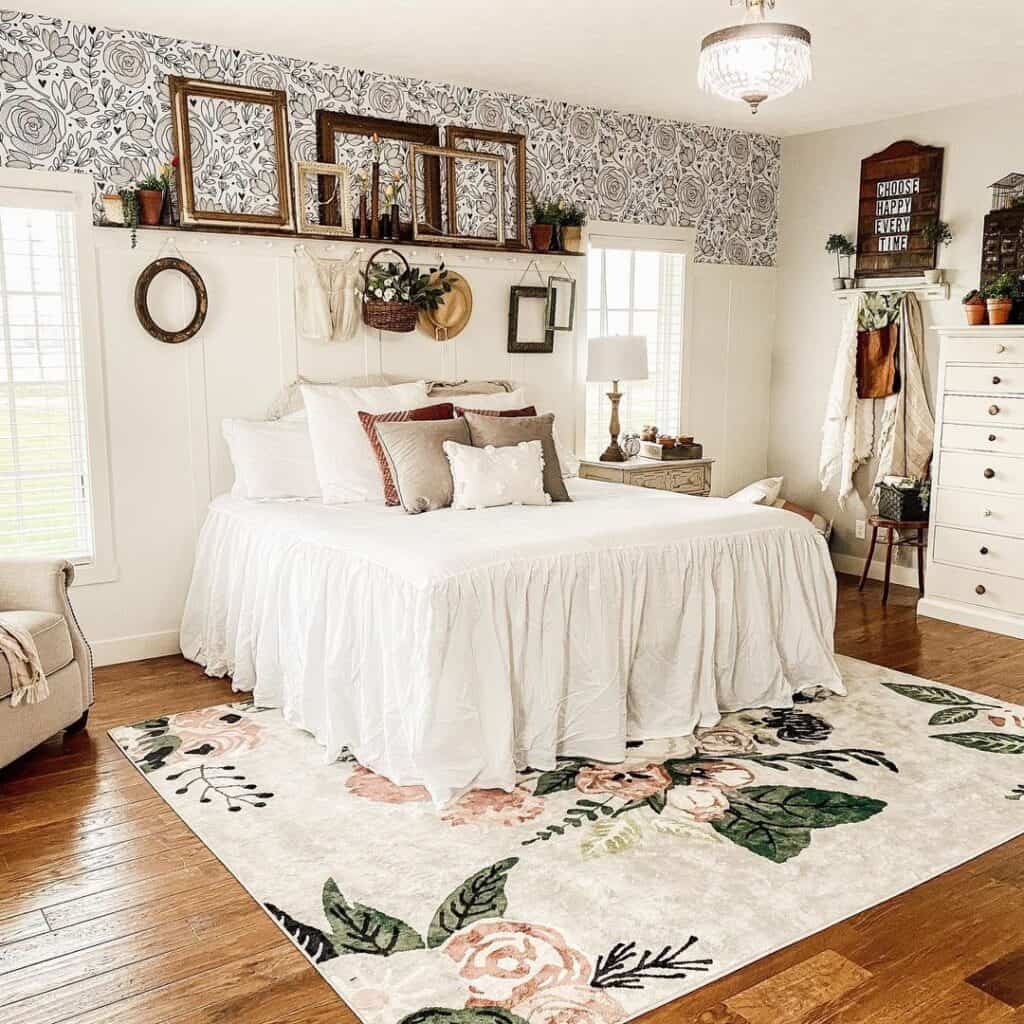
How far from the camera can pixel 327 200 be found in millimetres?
4891

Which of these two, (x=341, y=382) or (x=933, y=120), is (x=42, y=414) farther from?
(x=933, y=120)

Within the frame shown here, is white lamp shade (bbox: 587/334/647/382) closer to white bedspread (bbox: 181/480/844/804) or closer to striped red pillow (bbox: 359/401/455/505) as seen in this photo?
striped red pillow (bbox: 359/401/455/505)

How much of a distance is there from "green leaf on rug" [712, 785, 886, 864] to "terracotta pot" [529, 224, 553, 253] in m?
3.29

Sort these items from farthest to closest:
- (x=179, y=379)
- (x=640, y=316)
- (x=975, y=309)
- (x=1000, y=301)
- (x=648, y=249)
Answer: (x=640, y=316), (x=648, y=249), (x=975, y=309), (x=1000, y=301), (x=179, y=379)

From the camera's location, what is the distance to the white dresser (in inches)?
195

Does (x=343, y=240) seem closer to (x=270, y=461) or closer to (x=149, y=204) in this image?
(x=149, y=204)

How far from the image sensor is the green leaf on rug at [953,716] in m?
3.87

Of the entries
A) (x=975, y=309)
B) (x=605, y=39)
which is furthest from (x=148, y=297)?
(x=975, y=309)

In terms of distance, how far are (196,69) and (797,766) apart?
3773 mm

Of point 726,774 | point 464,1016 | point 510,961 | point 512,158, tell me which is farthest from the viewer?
point 512,158

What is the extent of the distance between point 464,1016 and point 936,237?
495 cm

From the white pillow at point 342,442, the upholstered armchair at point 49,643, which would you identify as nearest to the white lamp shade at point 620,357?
the white pillow at point 342,442

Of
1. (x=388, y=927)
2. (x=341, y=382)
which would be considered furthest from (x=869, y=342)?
(x=388, y=927)

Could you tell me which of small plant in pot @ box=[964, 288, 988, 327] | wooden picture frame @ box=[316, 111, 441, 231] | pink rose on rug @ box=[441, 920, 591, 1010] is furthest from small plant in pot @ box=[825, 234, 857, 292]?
pink rose on rug @ box=[441, 920, 591, 1010]
